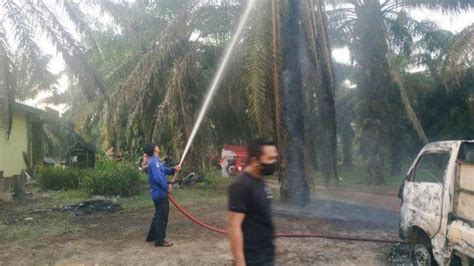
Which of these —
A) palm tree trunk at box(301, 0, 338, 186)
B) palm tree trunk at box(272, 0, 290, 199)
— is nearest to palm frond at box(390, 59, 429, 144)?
palm tree trunk at box(301, 0, 338, 186)

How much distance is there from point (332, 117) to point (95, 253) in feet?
18.9

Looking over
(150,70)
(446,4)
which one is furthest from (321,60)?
(446,4)

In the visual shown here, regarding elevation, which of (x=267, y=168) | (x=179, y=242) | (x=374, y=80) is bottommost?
(x=179, y=242)

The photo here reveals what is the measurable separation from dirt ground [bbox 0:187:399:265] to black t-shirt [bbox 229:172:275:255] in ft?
10.8

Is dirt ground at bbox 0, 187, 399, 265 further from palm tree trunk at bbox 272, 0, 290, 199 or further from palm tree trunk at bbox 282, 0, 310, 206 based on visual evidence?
palm tree trunk at bbox 272, 0, 290, 199

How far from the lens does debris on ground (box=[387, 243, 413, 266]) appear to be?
623 centimetres

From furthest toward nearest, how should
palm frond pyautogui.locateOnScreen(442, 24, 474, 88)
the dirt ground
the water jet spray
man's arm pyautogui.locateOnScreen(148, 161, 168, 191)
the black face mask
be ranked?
palm frond pyautogui.locateOnScreen(442, 24, 474, 88) < the water jet spray < man's arm pyautogui.locateOnScreen(148, 161, 168, 191) < the dirt ground < the black face mask

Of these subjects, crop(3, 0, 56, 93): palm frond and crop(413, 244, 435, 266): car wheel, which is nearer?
crop(413, 244, 435, 266): car wheel

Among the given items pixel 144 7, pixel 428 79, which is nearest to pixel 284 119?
pixel 144 7

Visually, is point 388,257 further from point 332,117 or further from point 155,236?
point 332,117

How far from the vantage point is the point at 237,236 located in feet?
10.4

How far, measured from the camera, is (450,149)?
529 centimetres

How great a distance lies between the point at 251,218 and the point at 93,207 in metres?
8.52

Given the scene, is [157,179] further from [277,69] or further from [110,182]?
[110,182]
